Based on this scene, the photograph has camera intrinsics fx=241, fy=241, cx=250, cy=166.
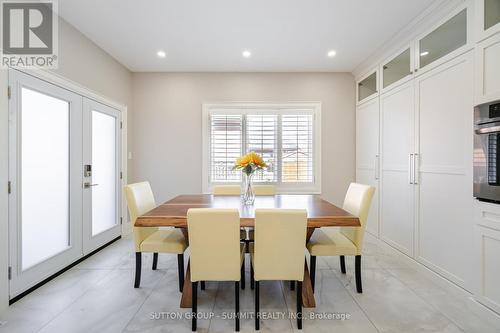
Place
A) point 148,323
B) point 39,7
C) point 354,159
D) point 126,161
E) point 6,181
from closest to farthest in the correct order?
point 148,323 → point 6,181 → point 39,7 → point 126,161 → point 354,159

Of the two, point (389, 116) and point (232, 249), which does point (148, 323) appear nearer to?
point (232, 249)

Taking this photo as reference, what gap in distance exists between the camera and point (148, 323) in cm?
183

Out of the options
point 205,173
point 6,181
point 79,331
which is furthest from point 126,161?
point 79,331

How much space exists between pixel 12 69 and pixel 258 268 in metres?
2.64

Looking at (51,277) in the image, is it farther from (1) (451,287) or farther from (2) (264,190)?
(1) (451,287)

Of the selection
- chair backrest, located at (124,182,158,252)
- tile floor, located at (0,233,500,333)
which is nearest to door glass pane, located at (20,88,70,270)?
tile floor, located at (0,233,500,333)

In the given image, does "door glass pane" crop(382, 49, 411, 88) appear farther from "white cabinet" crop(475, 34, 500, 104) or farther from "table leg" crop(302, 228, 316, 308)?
"table leg" crop(302, 228, 316, 308)

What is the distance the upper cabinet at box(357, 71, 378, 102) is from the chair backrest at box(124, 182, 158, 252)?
348cm

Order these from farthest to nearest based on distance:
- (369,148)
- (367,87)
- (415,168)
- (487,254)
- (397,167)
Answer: (367,87) → (369,148) → (397,167) → (415,168) → (487,254)

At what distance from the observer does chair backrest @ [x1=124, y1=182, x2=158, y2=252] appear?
230cm

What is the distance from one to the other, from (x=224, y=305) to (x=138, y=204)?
1.25m

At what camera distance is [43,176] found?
244 cm

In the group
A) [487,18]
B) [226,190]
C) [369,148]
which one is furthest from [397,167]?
[226,190]

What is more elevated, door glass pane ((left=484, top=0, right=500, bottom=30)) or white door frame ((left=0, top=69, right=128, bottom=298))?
door glass pane ((left=484, top=0, right=500, bottom=30))
